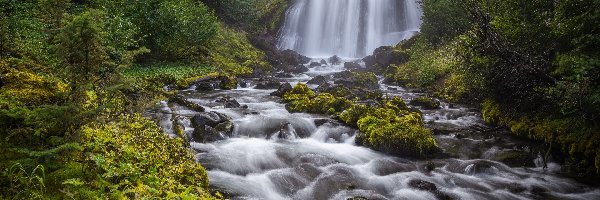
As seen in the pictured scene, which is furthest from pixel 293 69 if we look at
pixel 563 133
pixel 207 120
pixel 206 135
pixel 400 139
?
pixel 563 133

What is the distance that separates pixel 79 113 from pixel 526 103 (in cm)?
1214

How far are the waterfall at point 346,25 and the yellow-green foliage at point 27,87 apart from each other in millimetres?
43128

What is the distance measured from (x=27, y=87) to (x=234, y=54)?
88.8 feet

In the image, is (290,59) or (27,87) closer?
(27,87)

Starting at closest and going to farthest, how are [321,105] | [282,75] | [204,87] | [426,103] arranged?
[321,105] < [426,103] < [204,87] < [282,75]

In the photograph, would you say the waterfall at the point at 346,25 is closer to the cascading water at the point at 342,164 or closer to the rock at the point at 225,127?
the cascading water at the point at 342,164

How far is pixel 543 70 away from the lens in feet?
35.1

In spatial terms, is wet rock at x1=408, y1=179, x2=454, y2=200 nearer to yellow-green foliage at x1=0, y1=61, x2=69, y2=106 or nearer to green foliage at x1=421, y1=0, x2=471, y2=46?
Result: yellow-green foliage at x1=0, y1=61, x2=69, y2=106

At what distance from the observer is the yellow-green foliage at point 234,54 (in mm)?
29312

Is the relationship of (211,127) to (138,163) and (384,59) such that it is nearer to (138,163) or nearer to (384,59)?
(138,163)

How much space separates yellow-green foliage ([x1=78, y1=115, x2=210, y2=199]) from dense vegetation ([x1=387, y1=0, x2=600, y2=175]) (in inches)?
330

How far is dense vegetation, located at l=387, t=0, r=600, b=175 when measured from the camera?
29.0 ft

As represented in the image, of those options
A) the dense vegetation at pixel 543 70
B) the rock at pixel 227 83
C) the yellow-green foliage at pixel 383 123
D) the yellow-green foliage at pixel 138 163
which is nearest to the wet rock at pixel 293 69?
the rock at pixel 227 83

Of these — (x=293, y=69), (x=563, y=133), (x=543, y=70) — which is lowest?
(x=563, y=133)
